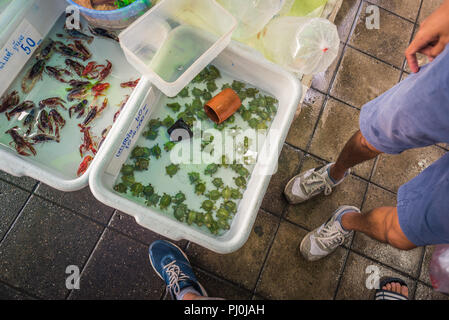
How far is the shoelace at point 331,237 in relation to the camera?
6.39ft

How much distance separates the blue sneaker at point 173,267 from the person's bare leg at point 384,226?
3.61 feet

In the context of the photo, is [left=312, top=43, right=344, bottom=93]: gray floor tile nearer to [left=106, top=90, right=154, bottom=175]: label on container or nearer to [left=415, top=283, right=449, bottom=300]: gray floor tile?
[left=106, top=90, right=154, bottom=175]: label on container

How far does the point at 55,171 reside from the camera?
1.59 meters

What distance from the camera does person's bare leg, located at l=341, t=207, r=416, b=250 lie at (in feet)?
4.70

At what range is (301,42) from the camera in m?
1.82

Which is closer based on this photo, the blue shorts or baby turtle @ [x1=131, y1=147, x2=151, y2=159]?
the blue shorts

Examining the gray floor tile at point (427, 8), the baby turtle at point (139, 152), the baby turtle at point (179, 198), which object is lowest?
the baby turtle at point (179, 198)

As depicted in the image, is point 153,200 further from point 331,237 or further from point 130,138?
point 331,237

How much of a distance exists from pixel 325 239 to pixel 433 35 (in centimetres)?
129

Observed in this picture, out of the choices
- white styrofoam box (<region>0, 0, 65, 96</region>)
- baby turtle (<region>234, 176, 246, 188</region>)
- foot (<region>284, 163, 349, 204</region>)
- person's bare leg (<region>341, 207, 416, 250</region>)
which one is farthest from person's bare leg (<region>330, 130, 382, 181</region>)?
white styrofoam box (<region>0, 0, 65, 96</region>)

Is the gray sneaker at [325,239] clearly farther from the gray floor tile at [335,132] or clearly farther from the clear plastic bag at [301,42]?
the clear plastic bag at [301,42]

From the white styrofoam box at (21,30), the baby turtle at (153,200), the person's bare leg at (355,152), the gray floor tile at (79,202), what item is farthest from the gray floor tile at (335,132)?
the white styrofoam box at (21,30)

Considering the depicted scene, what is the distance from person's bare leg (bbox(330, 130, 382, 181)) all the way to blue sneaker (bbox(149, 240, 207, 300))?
3.95ft

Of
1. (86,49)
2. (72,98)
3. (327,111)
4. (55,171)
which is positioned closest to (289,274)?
(327,111)
